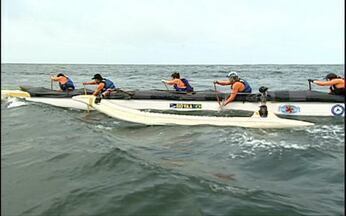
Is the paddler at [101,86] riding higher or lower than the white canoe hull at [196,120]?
higher

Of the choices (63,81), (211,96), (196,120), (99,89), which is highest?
(63,81)

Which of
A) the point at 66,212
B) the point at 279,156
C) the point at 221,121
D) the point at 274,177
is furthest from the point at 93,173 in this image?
the point at 221,121

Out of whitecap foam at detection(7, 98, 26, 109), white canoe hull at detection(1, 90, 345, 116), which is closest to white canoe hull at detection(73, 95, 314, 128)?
white canoe hull at detection(1, 90, 345, 116)

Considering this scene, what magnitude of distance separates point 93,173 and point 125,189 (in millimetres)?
1319

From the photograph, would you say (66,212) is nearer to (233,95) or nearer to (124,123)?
(124,123)

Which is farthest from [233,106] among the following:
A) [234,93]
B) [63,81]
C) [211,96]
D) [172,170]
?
[63,81]

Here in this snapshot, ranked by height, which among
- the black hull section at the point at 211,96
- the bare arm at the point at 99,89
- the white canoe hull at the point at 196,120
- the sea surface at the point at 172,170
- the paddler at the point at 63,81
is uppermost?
the paddler at the point at 63,81

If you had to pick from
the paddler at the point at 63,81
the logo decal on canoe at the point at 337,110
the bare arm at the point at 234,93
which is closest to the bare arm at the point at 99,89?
the paddler at the point at 63,81

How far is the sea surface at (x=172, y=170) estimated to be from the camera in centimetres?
644

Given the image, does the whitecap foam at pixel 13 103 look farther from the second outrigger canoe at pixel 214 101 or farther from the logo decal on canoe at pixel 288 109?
the logo decal on canoe at pixel 288 109

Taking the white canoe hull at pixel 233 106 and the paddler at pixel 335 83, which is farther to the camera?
the white canoe hull at pixel 233 106

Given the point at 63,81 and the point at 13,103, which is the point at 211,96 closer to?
the point at 63,81

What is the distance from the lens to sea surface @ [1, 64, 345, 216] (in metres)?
6.44

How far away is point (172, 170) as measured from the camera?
27.4 ft
